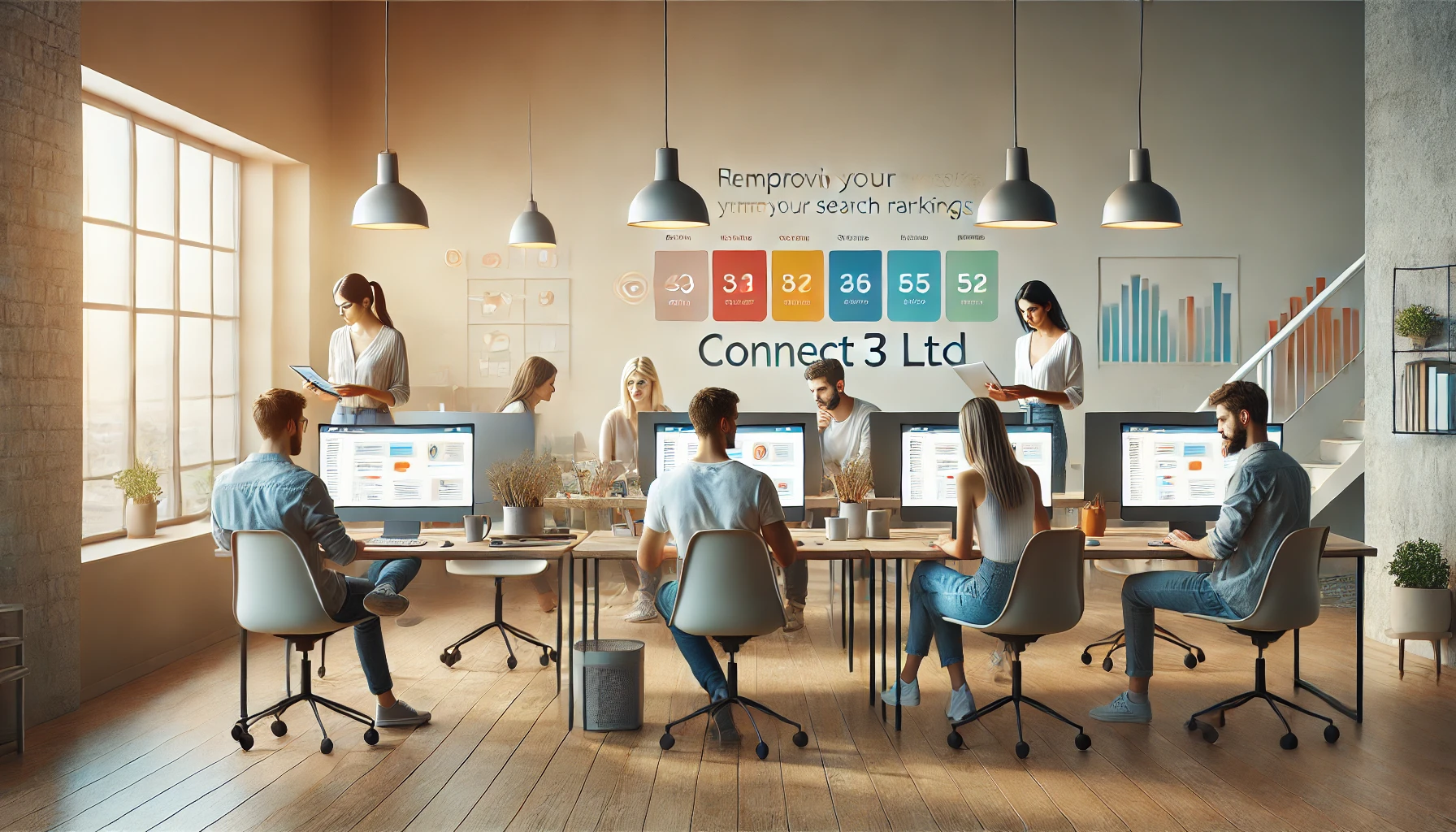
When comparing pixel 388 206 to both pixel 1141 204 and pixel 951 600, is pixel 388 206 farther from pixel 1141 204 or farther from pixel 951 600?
pixel 1141 204

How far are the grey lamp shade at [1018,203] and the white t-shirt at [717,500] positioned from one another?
6.41ft

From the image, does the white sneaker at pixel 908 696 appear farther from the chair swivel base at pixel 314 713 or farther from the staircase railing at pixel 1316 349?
the staircase railing at pixel 1316 349

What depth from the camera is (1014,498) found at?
368cm

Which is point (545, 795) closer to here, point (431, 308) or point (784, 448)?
point (784, 448)

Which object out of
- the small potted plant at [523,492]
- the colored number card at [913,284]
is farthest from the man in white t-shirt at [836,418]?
the colored number card at [913,284]

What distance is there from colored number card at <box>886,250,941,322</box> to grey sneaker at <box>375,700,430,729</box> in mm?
Answer: 4319

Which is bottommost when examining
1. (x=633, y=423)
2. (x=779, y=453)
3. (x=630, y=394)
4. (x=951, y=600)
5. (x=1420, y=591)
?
(x=1420, y=591)

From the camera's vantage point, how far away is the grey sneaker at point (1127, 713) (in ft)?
13.5

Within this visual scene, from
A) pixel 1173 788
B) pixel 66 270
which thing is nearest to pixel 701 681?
pixel 1173 788

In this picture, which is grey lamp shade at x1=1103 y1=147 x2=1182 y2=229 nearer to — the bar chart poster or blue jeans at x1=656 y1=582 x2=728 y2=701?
the bar chart poster

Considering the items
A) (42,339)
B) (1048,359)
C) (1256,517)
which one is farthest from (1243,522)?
(42,339)

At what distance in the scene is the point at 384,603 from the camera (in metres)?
3.79

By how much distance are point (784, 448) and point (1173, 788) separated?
6.17ft

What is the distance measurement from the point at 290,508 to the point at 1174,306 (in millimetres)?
5810
